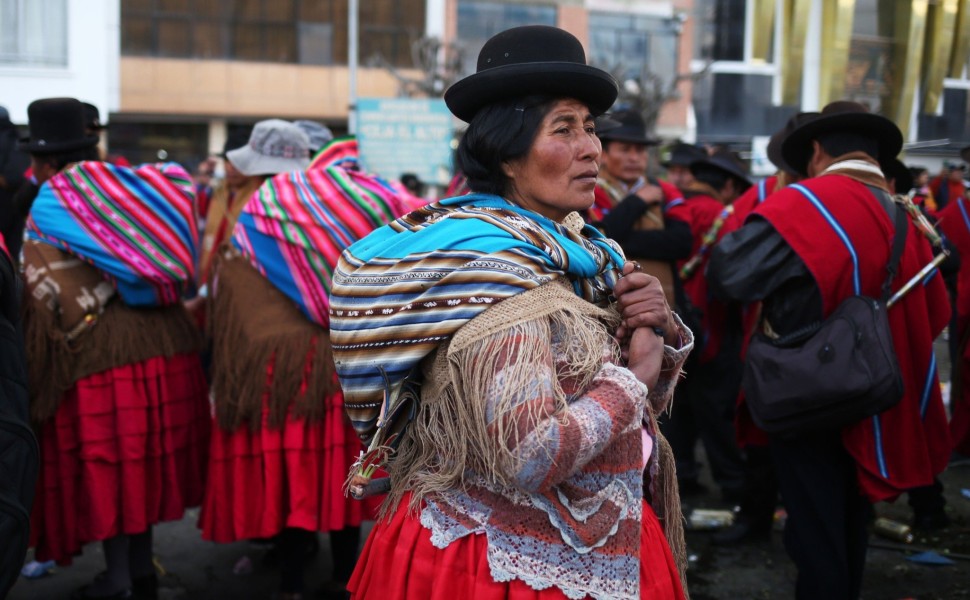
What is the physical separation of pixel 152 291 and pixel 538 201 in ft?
8.67

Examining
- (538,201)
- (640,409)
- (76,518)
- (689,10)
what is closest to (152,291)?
(76,518)

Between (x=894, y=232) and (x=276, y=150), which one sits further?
A: (x=276, y=150)

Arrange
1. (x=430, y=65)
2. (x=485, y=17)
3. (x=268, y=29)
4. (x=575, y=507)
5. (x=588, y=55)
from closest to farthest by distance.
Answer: (x=575, y=507) → (x=430, y=65) → (x=485, y=17) → (x=588, y=55) → (x=268, y=29)

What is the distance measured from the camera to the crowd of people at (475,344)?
6.68ft

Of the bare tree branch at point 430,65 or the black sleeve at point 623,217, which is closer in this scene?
the black sleeve at point 623,217

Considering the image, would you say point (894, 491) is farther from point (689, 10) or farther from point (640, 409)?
point (689, 10)

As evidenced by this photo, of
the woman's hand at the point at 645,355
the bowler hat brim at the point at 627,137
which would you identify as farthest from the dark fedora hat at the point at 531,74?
the bowler hat brim at the point at 627,137

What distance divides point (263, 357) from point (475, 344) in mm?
2418

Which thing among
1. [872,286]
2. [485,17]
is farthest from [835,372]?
[485,17]

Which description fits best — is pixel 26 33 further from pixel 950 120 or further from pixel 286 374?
pixel 950 120

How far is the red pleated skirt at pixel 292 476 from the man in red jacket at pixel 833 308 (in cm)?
171

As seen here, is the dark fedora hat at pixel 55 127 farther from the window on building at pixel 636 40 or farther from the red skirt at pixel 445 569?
the window on building at pixel 636 40

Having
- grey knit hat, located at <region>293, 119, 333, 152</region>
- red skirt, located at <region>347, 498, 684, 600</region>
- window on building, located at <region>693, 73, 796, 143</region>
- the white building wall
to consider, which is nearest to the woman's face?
red skirt, located at <region>347, 498, 684, 600</region>

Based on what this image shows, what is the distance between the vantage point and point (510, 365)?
1927 mm
